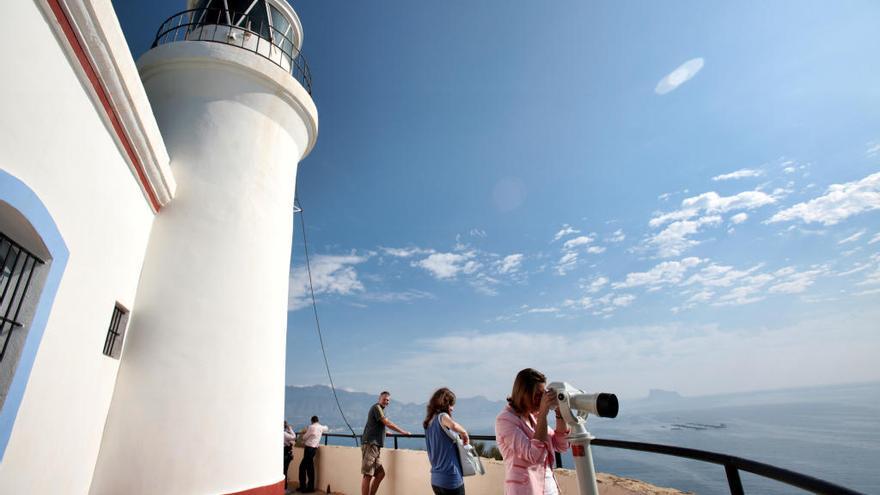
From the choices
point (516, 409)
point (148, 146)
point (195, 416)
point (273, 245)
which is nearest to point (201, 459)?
point (195, 416)

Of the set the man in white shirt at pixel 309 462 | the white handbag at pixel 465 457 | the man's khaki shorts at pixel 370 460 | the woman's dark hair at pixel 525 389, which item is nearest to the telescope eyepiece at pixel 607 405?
the woman's dark hair at pixel 525 389

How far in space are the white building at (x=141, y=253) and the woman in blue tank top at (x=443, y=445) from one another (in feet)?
7.22

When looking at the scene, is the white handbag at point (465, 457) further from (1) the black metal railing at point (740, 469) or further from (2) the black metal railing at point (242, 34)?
(2) the black metal railing at point (242, 34)

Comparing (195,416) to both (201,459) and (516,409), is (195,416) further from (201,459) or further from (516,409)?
(516,409)

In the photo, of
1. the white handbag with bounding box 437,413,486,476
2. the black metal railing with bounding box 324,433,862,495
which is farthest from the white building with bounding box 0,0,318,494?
the black metal railing with bounding box 324,433,862,495

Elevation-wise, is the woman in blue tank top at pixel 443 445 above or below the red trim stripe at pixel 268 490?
above

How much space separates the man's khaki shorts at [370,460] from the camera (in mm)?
5559

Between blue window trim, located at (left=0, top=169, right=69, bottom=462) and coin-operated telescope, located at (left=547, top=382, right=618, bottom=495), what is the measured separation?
324 cm

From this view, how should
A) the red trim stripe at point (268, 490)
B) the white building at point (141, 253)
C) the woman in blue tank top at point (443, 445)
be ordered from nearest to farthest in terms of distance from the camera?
the white building at point (141, 253) → the woman in blue tank top at point (443, 445) → the red trim stripe at point (268, 490)

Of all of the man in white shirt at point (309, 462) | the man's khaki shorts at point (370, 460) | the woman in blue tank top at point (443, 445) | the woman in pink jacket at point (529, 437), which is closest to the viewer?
the woman in pink jacket at point (529, 437)

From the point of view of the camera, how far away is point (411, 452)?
574 cm

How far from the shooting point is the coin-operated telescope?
197 cm

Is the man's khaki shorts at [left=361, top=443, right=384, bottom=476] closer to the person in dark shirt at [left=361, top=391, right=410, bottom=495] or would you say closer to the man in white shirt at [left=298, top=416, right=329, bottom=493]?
the person in dark shirt at [left=361, top=391, right=410, bottom=495]

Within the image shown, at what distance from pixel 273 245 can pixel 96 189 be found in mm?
2259
